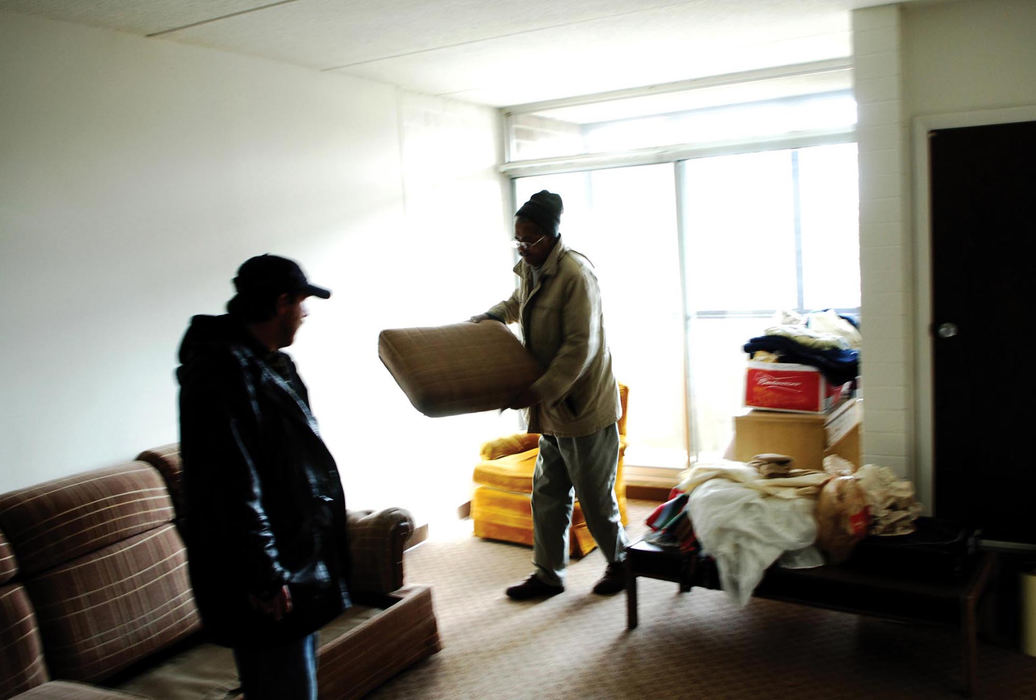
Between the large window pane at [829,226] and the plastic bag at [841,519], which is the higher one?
the large window pane at [829,226]

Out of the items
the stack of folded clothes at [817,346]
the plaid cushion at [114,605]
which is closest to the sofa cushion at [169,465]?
the plaid cushion at [114,605]

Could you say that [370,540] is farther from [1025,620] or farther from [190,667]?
[1025,620]

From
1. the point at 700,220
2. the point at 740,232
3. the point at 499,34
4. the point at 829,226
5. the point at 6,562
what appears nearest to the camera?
the point at 6,562

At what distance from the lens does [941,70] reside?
3.69 metres

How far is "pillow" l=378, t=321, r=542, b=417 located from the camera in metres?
2.47

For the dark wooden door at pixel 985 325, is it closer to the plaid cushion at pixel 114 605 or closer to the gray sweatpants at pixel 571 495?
the gray sweatpants at pixel 571 495

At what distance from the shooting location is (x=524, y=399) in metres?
2.83

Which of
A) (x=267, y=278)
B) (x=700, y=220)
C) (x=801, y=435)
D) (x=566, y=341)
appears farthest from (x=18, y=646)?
(x=700, y=220)

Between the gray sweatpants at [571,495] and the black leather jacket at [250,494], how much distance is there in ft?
5.64

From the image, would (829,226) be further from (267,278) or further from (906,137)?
(267,278)

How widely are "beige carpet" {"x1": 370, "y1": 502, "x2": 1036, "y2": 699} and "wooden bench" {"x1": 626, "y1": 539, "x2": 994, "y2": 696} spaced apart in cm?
18

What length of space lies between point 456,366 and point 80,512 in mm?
1199

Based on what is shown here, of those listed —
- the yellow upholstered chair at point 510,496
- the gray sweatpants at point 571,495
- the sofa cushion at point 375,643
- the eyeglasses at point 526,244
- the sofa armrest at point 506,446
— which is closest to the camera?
the sofa cushion at point 375,643

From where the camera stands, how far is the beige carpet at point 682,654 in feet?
9.41
